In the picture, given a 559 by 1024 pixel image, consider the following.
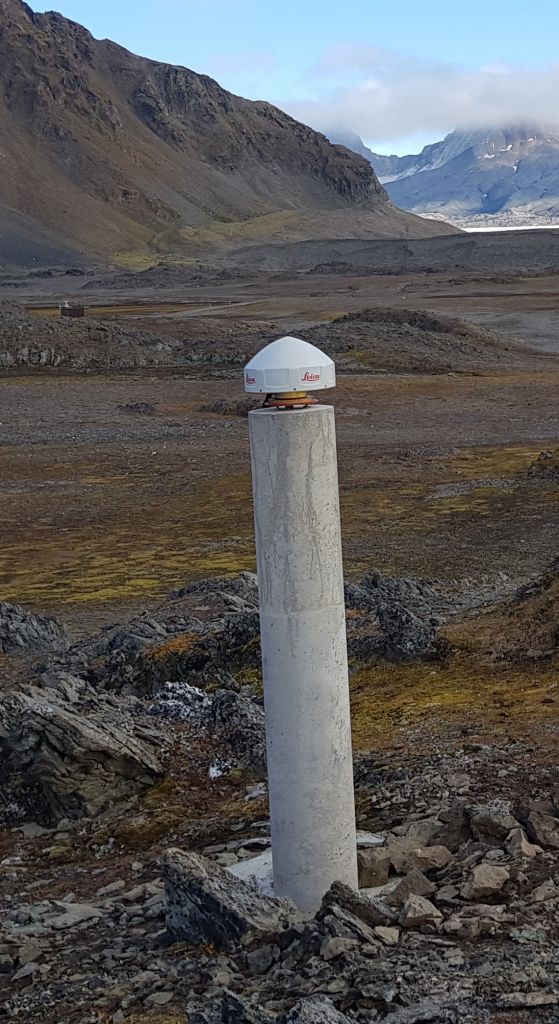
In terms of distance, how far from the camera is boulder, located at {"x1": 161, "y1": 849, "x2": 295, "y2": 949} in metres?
6.20

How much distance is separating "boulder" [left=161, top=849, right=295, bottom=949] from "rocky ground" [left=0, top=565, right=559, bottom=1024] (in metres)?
0.01

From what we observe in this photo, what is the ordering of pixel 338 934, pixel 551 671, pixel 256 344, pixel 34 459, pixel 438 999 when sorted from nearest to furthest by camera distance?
1. pixel 438 999
2. pixel 338 934
3. pixel 551 671
4. pixel 34 459
5. pixel 256 344

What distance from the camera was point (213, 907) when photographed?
20.6 feet

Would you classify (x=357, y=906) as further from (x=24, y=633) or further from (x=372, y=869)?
(x=24, y=633)

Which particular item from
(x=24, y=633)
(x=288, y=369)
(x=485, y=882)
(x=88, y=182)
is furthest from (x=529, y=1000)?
(x=88, y=182)

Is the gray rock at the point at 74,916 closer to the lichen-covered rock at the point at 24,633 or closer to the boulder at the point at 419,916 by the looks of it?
the boulder at the point at 419,916

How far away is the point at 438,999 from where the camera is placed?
5188 mm

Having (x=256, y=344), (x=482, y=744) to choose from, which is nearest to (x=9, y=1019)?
(x=482, y=744)

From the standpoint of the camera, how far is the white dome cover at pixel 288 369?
6.20 metres

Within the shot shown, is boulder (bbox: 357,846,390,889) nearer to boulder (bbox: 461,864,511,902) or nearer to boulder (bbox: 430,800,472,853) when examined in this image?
boulder (bbox: 430,800,472,853)

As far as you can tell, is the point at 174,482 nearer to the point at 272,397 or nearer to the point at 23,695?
the point at 23,695

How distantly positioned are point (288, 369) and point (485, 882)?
275cm

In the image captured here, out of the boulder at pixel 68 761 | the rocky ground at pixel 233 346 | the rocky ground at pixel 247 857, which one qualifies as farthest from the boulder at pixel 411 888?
the rocky ground at pixel 233 346

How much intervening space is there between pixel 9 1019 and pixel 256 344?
5298 centimetres
